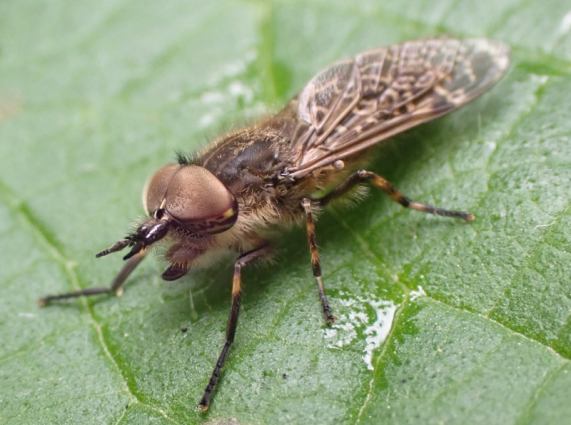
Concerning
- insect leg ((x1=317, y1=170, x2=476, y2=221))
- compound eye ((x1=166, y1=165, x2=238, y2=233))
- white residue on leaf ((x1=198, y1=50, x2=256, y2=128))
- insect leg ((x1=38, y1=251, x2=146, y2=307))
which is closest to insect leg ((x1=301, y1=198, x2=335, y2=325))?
insect leg ((x1=317, y1=170, x2=476, y2=221))

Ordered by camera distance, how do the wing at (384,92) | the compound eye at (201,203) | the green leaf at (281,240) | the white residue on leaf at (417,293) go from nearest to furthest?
the green leaf at (281,240) → the white residue on leaf at (417,293) → the compound eye at (201,203) → the wing at (384,92)

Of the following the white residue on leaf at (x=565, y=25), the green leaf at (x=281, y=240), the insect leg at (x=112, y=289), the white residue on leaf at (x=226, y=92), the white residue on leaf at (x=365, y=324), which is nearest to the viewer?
the green leaf at (x=281, y=240)

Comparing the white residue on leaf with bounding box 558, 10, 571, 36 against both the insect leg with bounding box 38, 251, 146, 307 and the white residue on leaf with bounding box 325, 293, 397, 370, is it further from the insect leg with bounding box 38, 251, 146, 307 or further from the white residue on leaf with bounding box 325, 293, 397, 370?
the insect leg with bounding box 38, 251, 146, 307

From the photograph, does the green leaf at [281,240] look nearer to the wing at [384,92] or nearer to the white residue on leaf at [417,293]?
the white residue on leaf at [417,293]

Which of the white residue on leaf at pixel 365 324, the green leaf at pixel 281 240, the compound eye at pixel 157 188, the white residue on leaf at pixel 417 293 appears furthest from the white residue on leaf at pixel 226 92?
the white residue on leaf at pixel 417 293

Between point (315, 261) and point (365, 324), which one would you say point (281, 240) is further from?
point (365, 324)

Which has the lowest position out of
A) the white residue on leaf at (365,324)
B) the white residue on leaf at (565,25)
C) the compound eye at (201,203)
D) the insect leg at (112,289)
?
the white residue on leaf at (365,324)

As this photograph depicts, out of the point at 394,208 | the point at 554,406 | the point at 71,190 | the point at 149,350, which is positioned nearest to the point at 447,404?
the point at 554,406
